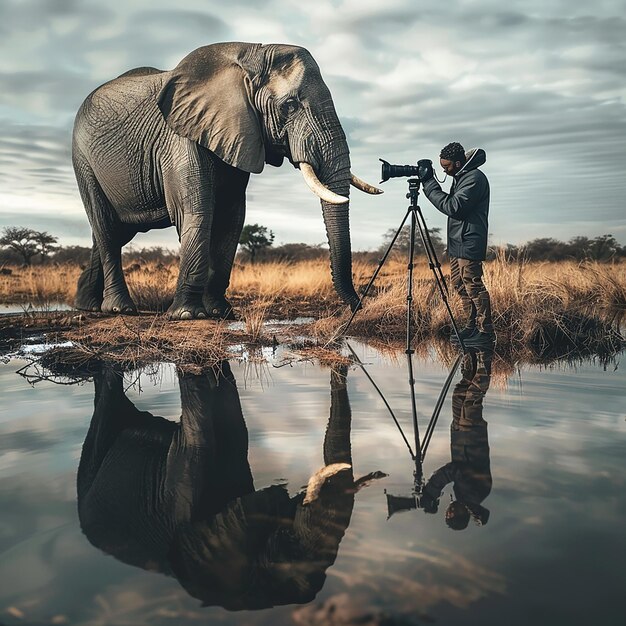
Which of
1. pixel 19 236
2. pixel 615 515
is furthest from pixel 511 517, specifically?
pixel 19 236

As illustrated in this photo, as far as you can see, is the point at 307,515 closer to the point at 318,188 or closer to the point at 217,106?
the point at 318,188

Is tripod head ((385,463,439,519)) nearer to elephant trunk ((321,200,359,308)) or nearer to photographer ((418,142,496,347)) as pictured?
photographer ((418,142,496,347))

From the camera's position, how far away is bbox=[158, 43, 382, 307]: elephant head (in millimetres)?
9117

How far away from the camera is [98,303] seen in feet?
41.0

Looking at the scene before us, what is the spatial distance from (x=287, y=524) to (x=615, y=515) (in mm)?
1272

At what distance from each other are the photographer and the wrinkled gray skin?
1.65 meters

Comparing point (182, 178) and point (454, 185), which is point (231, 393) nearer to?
point (454, 185)

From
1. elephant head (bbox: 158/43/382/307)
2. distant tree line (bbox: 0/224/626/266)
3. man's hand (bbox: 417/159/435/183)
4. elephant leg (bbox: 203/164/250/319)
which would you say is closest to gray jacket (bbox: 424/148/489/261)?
man's hand (bbox: 417/159/435/183)

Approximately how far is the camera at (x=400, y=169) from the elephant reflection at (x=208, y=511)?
10.9ft

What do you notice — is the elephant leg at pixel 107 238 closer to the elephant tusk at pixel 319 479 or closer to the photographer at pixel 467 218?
the photographer at pixel 467 218

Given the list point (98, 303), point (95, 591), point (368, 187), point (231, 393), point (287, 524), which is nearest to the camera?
point (95, 591)

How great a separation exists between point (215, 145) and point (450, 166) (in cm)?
326

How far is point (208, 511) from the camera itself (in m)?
2.88

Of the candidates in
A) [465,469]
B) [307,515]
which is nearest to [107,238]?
[465,469]
